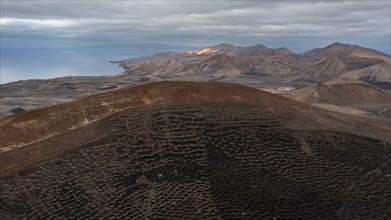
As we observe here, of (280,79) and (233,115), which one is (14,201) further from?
(280,79)

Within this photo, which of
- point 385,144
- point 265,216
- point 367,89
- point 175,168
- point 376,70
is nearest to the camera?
point 265,216

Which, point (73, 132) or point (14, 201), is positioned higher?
point (73, 132)

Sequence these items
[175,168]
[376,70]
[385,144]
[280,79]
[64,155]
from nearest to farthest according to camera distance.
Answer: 1. [175,168]
2. [64,155]
3. [385,144]
4. [376,70]
5. [280,79]

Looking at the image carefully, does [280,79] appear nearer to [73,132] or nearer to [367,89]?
[367,89]

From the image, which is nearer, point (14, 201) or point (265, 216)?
point (265, 216)

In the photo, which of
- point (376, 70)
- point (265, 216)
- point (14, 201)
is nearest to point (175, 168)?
point (265, 216)

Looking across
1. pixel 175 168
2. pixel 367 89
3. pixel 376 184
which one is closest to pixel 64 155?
pixel 175 168
